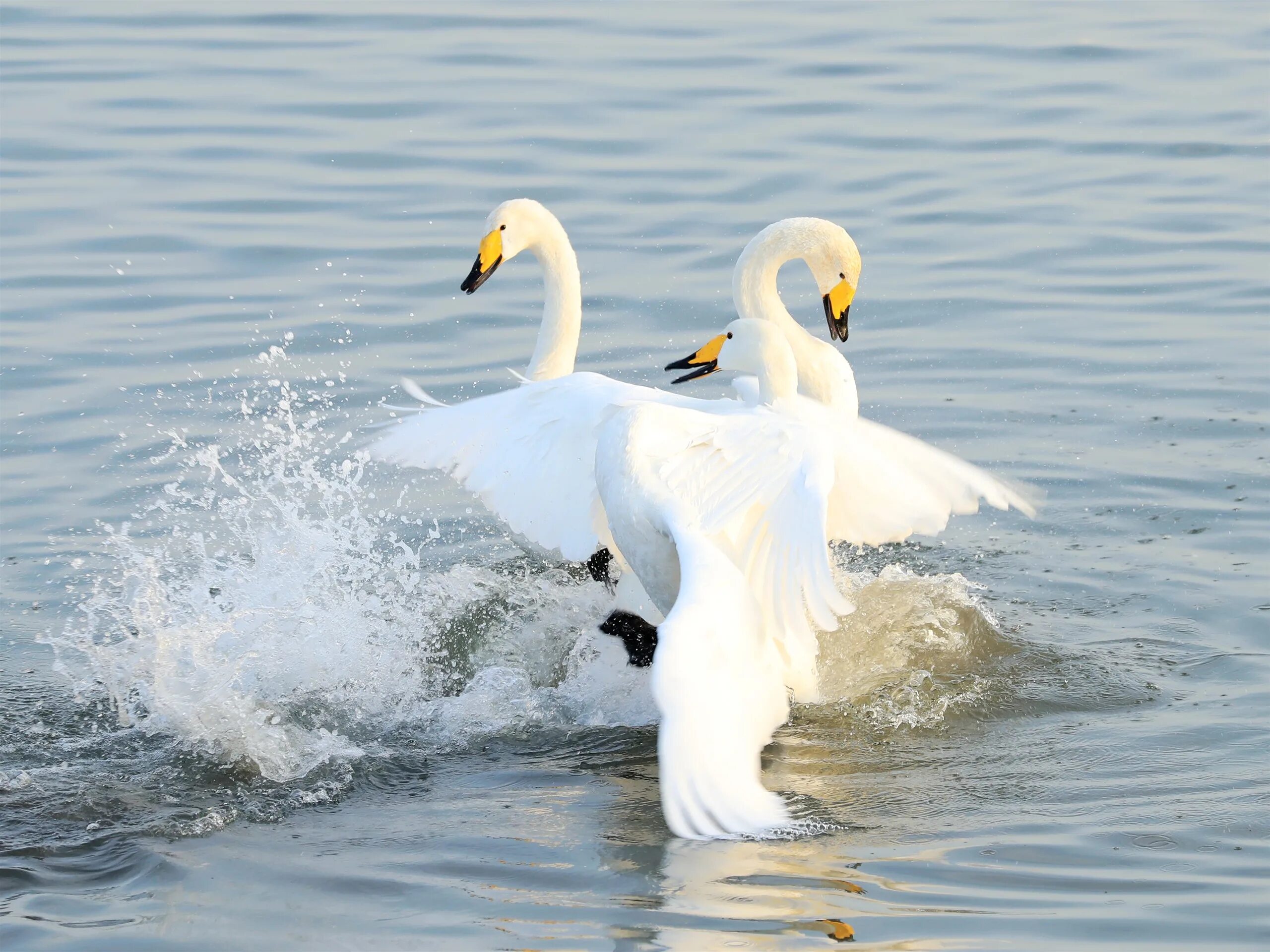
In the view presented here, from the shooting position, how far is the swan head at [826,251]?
7383mm

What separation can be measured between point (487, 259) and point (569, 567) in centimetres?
160

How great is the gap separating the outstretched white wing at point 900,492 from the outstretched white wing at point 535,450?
0.69 metres

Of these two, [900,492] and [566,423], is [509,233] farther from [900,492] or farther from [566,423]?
[900,492]

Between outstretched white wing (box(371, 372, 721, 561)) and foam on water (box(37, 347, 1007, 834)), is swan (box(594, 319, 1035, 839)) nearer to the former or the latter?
outstretched white wing (box(371, 372, 721, 561))

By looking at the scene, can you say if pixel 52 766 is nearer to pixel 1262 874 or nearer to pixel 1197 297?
pixel 1262 874

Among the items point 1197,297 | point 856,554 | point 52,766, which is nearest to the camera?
point 52,766

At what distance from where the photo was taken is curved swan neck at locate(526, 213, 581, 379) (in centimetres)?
777

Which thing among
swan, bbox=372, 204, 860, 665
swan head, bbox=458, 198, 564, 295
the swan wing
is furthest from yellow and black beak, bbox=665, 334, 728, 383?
the swan wing

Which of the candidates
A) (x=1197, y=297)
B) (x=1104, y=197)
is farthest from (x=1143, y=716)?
(x=1104, y=197)

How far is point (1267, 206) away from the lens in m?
11.0

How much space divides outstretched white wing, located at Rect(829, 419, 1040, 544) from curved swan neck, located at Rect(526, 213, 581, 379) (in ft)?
6.57

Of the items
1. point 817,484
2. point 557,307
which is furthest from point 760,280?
point 817,484

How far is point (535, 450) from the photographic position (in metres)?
6.17

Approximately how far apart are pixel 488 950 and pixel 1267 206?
846cm
